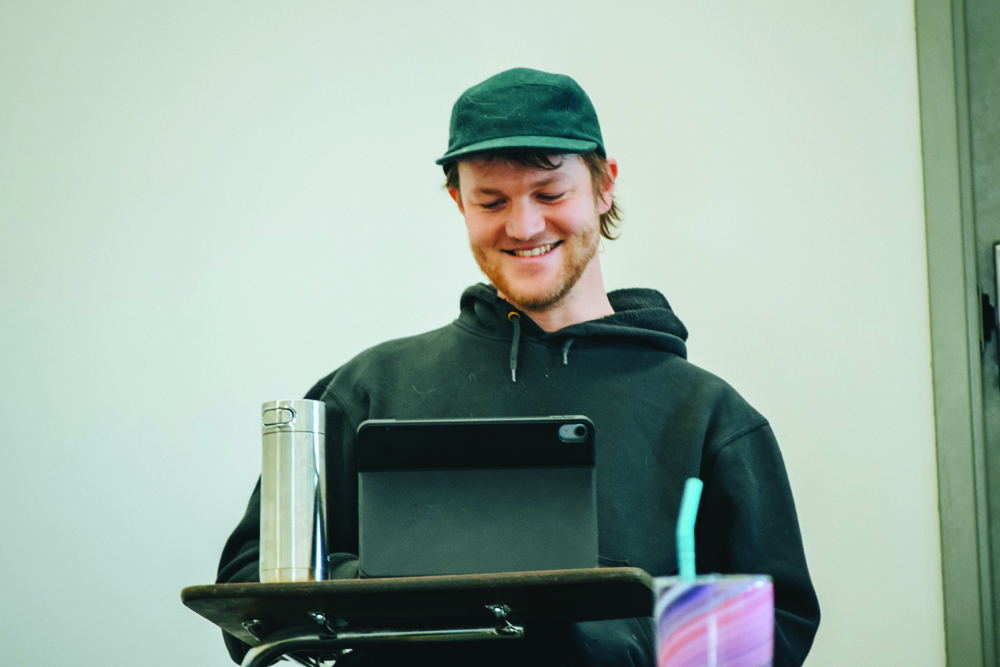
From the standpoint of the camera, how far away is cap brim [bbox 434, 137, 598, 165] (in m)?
1.34

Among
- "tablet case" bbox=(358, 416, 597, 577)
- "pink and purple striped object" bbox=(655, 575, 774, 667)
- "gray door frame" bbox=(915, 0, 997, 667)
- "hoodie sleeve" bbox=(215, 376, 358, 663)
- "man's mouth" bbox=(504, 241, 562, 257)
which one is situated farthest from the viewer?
"gray door frame" bbox=(915, 0, 997, 667)

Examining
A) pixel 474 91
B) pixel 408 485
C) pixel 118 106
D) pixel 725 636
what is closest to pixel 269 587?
pixel 408 485

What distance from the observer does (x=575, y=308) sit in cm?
154

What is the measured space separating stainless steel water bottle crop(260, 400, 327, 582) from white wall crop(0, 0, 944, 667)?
3.09ft

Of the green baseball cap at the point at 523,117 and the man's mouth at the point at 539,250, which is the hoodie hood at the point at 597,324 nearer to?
the man's mouth at the point at 539,250

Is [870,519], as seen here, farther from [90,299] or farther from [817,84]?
[90,299]

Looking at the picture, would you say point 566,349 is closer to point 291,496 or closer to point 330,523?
point 330,523

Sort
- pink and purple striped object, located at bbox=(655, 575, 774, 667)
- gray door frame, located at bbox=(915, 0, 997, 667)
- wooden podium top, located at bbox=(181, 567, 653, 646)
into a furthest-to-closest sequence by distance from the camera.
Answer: gray door frame, located at bbox=(915, 0, 997, 667) → wooden podium top, located at bbox=(181, 567, 653, 646) → pink and purple striped object, located at bbox=(655, 575, 774, 667)

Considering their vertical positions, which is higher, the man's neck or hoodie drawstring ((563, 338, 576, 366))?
the man's neck

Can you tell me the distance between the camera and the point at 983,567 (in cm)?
172

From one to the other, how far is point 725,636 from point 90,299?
1.70m

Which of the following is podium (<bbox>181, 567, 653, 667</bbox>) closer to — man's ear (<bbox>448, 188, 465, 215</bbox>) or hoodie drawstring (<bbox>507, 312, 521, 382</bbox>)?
hoodie drawstring (<bbox>507, 312, 521, 382</bbox>)

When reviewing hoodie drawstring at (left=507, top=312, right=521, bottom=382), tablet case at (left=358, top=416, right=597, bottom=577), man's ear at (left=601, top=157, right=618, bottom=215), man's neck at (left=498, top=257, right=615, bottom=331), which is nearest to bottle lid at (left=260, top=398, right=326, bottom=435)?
tablet case at (left=358, top=416, right=597, bottom=577)

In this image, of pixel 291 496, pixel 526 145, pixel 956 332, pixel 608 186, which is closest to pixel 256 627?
pixel 291 496
